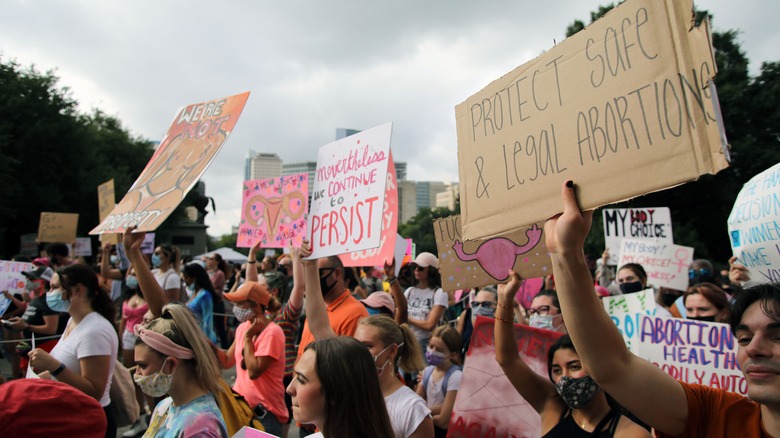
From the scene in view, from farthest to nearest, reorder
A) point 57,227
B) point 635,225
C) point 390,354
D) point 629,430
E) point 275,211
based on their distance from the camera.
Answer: point 57,227, point 635,225, point 275,211, point 390,354, point 629,430

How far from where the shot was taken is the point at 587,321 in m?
1.66

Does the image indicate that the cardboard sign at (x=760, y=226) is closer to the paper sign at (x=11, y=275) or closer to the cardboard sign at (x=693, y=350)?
the cardboard sign at (x=693, y=350)

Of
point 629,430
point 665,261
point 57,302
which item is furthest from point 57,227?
point 629,430

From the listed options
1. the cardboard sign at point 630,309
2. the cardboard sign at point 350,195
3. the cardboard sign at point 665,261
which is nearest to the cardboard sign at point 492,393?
the cardboard sign at point 350,195

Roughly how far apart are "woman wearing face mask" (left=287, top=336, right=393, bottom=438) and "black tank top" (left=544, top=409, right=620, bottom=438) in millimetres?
944

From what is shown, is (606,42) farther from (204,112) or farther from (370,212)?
(204,112)

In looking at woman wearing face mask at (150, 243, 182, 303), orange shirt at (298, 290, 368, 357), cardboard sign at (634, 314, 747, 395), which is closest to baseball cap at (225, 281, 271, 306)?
orange shirt at (298, 290, 368, 357)

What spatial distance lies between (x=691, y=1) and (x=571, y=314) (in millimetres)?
954

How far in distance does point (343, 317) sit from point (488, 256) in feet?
3.56

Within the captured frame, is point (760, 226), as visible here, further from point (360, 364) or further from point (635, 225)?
point (635, 225)

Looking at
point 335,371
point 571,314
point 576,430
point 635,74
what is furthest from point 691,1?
point 576,430

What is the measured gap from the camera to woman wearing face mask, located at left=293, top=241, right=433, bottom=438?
105 inches

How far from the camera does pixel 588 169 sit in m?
1.75

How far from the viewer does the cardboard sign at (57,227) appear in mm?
12031
